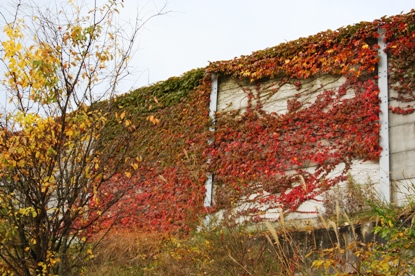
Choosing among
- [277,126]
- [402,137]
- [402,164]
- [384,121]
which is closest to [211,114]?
[277,126]

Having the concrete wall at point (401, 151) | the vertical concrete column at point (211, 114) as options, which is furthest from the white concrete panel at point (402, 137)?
the vertical concrete column at point (211, 114)

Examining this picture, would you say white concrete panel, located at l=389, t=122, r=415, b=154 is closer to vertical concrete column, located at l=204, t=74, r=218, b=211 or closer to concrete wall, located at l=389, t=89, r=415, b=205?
concrete wall, located at l=389, t=89, r=415, b=205

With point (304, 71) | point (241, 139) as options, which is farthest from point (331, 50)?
point (241, 139)

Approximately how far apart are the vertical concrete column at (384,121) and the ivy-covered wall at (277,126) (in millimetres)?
→ 70

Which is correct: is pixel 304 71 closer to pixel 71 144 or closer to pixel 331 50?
pixel 331 50

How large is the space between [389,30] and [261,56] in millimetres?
2031

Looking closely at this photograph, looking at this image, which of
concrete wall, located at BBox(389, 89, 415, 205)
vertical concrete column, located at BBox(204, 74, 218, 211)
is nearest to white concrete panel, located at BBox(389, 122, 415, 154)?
concrete wall, located at BBox(389, 89, 415, 205)

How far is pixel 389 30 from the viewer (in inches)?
313

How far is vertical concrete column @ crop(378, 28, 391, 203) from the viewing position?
291 inches

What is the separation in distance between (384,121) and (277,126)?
164 centimetres

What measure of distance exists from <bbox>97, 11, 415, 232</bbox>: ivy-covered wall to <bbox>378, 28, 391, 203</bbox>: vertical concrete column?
0.07 metres

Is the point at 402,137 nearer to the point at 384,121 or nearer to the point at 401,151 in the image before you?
the point at 401,151

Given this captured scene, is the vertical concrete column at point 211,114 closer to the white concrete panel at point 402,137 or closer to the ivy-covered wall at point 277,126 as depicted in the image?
the ivy-covered wall at point 277,126

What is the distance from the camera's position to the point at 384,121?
766 centimetres
